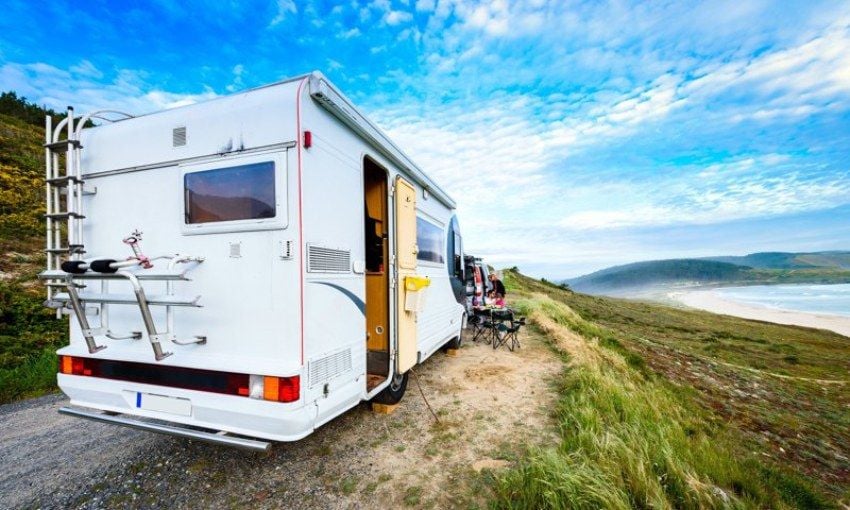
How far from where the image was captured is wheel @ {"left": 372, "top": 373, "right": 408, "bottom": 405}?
4582 millimetres

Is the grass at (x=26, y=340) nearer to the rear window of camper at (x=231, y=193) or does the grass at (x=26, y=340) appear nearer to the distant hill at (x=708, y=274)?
the rear window of camper at (x=231, y=193)

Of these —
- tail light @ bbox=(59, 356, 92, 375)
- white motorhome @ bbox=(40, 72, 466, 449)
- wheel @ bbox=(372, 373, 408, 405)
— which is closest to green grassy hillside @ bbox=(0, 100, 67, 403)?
tail light @ bbox=(59, 356, 92, 375)

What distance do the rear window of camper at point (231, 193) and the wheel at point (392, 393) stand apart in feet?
8.60

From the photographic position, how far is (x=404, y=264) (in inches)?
179

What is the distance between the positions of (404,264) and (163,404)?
263cm

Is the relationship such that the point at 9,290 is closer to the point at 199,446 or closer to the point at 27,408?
the point at 27,408

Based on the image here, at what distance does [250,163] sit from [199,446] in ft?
9.44

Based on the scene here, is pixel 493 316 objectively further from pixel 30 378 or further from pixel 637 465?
pixel 30 378

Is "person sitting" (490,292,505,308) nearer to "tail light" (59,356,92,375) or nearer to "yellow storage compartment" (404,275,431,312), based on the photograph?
"yellow storage compartment" (404,275,431,312)

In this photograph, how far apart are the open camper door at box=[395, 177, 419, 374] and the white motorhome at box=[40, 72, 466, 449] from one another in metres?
0.83

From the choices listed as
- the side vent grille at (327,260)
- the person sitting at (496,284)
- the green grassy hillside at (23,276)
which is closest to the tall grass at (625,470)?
the side vent grille at (327,260)

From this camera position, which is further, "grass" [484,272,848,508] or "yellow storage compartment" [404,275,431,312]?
"yellow storage compartment" [404,275,431,312]

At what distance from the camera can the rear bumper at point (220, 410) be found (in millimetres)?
2598

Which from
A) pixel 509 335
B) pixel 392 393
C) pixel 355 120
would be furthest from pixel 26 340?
pixel 509 335
